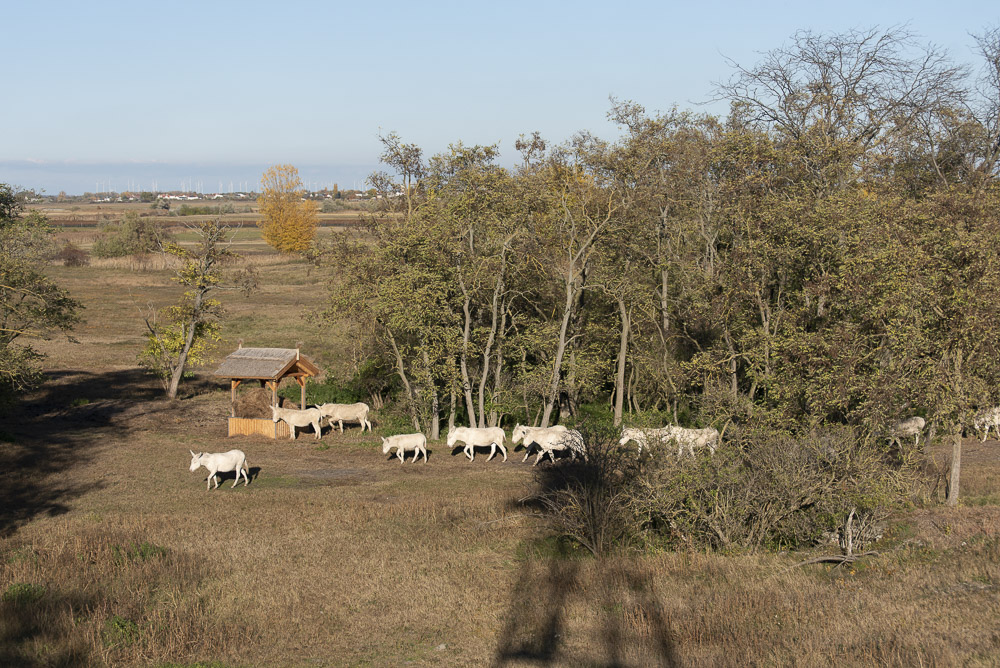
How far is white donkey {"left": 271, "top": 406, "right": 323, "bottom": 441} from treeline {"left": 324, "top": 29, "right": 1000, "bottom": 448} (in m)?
3.48

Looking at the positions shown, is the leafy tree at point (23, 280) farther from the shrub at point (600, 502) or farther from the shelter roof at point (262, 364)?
the shrub at point (600, 502)

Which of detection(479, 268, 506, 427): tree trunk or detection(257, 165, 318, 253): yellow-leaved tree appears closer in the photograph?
detection(479, 268, 506, 427): tree trunk

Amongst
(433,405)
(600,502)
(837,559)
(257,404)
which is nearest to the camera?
(837,559)

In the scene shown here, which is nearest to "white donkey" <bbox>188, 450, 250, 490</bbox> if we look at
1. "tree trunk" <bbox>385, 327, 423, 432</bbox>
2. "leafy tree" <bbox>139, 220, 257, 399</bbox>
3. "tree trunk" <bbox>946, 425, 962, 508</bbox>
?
"tree trunk" <bbox>385, 327, 423, 432</bbox>

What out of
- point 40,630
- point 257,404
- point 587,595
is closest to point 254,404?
point 257,404

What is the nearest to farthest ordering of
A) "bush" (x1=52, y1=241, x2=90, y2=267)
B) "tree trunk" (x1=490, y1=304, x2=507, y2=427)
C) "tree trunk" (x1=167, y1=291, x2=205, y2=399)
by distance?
"tree trunk" (x1=490, y1=304, x2=507, y2=427) < "tree trunk" (x1=167, y1=291, x2=205, y2=399) < "bush" (x1=52, y1=241, x2=90, y2=267)

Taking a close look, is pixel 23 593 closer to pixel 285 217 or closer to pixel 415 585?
pixel 415 585

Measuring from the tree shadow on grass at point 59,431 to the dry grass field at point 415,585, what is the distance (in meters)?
0.15

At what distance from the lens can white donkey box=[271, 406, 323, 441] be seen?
30.1 metres

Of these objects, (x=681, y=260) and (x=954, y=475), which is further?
(x=681, y=260)

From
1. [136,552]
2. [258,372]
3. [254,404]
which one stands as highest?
[258,372]

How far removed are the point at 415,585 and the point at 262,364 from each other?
18.0m

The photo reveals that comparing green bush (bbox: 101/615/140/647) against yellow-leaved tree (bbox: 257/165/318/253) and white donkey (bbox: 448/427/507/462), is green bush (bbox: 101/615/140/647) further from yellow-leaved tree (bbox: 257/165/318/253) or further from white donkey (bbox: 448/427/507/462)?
yellow-leaved tree (bbox: 257/165/318/253)

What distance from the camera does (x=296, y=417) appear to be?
30.2 meters
